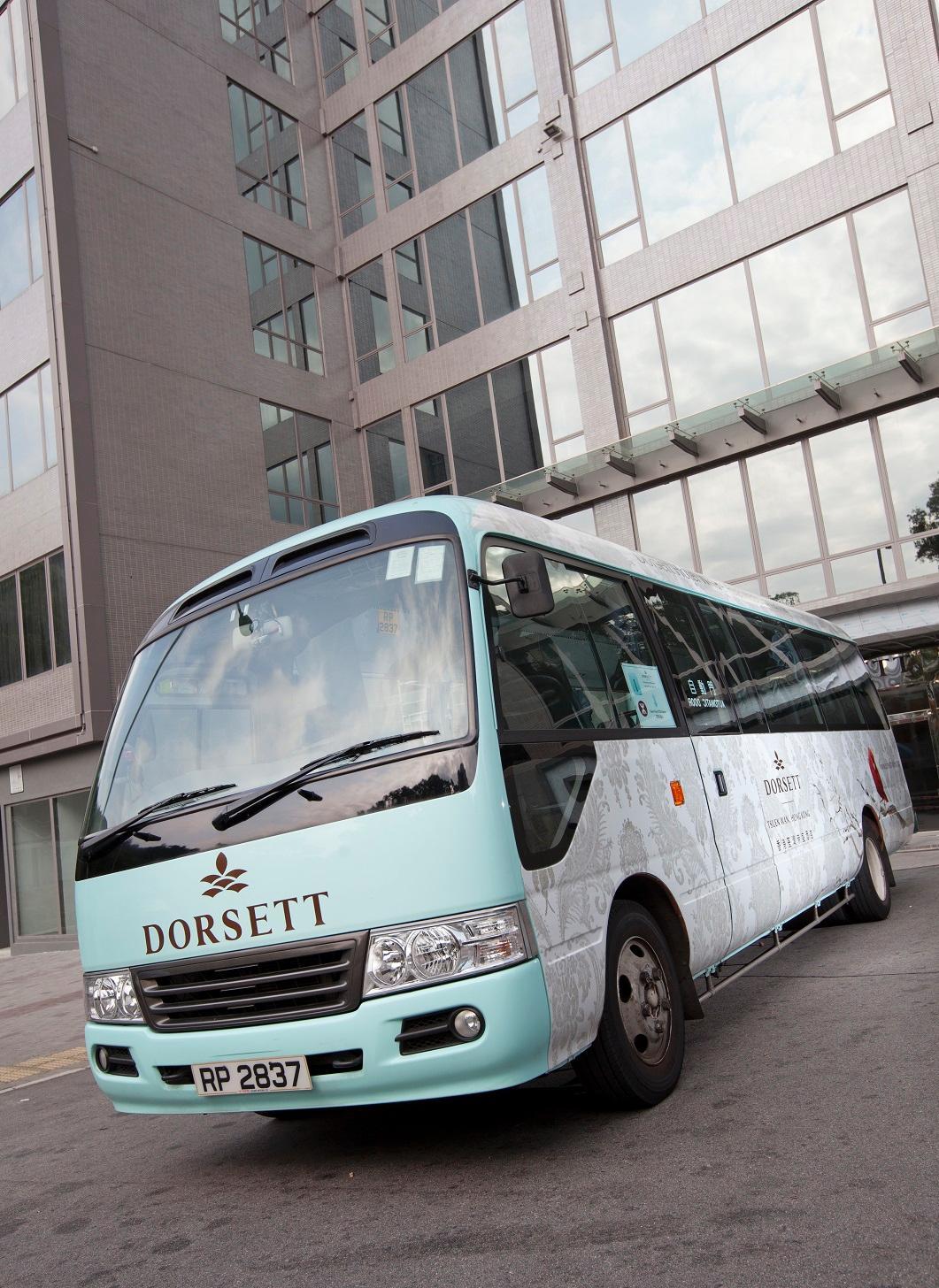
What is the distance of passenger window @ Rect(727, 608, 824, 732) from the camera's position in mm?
7312

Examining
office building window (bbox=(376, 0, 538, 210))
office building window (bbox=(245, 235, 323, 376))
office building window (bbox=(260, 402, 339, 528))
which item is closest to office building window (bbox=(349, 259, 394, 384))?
office building window (bbox=(245, 235, 323, 376))

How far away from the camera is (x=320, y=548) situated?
4688mm

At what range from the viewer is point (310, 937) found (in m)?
3.88

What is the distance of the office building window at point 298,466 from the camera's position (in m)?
23.1

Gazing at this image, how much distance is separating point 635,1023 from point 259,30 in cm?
2716

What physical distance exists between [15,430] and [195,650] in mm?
17974

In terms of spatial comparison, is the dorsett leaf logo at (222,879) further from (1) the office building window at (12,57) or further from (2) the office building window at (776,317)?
(1) the office building window at (12,57)

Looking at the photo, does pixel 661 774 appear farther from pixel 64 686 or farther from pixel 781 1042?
pixel 64 686

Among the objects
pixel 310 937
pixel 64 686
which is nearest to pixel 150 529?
pixel 64 686

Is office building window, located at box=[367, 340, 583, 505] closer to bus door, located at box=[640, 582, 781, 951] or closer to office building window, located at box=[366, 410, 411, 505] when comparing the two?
office building window, located at box=[366, 410, 411, 505]

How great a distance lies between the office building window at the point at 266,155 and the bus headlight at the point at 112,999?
905 inches

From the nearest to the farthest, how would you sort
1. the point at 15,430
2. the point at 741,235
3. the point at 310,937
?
the point at 310,937, the point at 741,235, the point at 15,430

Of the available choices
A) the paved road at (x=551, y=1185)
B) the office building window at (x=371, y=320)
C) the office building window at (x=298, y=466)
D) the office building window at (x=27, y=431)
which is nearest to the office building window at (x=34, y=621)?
the office building window at (x=27, y=431)

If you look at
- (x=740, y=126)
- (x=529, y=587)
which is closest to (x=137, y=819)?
(x=529, y=587)
